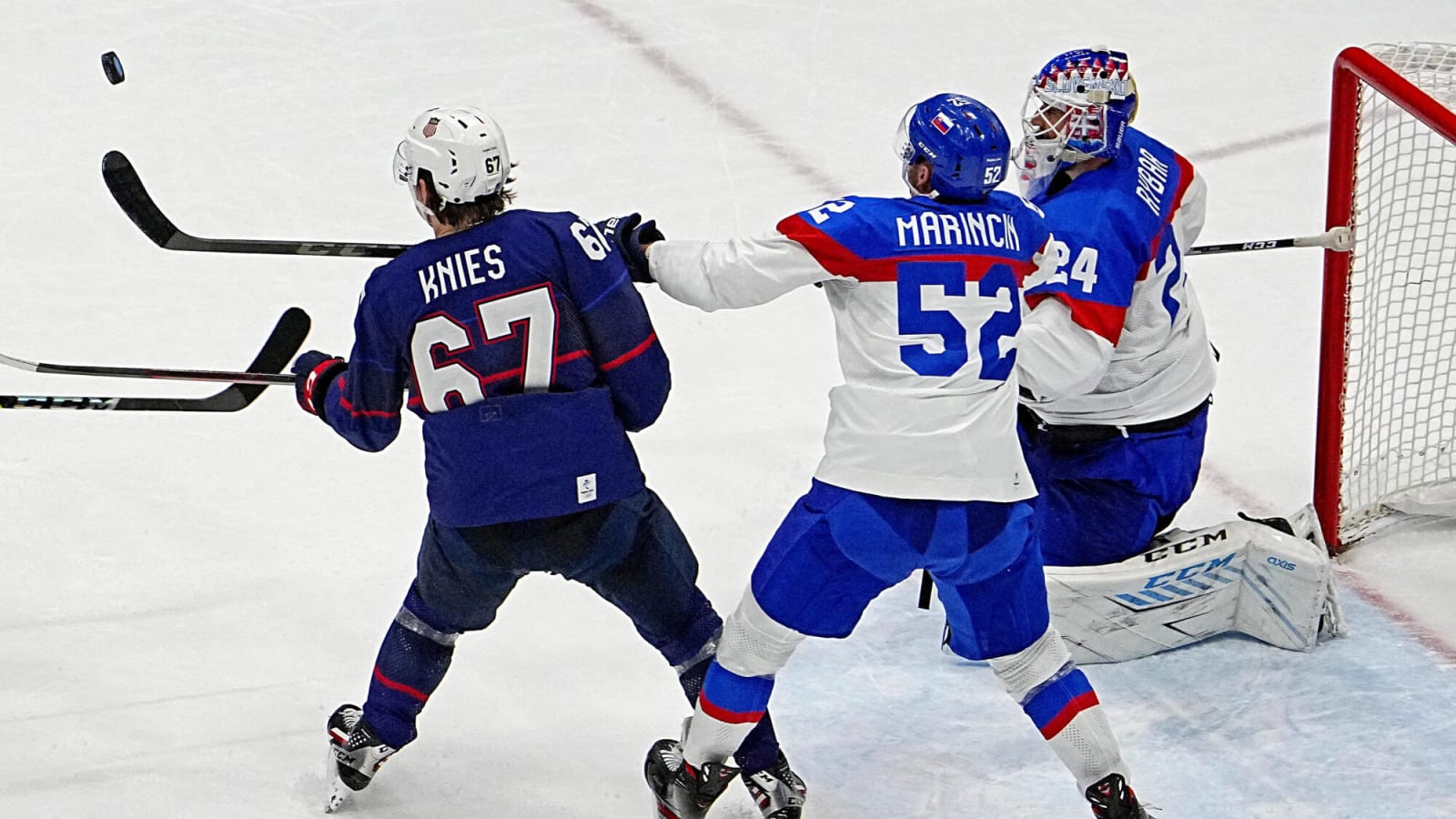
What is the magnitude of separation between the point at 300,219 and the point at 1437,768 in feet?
10.6

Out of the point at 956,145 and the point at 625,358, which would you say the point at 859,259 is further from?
the point at 625,358

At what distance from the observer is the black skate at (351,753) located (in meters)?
2.79

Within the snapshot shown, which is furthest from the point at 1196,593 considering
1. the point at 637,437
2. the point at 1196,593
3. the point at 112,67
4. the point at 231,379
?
the point at 112,67

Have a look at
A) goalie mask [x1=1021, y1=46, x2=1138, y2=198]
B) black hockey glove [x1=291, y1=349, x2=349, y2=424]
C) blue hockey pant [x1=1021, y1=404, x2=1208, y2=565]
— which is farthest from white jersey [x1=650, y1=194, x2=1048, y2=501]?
blue hockey pant [x1=1021, y1=404, x2=1208, y2=565]

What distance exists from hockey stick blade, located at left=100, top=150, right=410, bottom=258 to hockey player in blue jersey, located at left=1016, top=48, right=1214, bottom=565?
3.44ft

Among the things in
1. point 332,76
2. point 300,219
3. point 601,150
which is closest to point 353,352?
point 300,219

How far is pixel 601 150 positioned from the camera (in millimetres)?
5320

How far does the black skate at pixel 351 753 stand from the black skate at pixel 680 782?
1.34ft

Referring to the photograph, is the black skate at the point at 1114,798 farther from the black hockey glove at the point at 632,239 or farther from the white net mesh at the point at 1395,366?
the white net mesh at the point at 1395,366

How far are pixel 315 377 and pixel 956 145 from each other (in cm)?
99

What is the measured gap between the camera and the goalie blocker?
3.18 metres

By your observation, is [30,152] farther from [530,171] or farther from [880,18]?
[880,18]

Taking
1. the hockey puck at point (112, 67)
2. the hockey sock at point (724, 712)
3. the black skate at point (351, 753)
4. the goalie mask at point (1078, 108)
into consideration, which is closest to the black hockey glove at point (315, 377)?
the black skate at point (351, 753)

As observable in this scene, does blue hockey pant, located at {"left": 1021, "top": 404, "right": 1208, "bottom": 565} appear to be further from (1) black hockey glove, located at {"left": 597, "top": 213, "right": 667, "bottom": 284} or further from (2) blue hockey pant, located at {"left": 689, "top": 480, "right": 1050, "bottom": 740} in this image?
(1) black hockey glove, located at {"left": 597, "top": 213, "right": 667, "bottom": 284}
